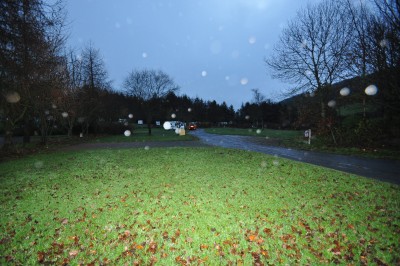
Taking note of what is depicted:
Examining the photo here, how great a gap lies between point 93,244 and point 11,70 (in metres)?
11.6

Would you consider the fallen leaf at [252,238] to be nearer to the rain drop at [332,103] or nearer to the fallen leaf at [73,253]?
the fallen leaf at [73,253]

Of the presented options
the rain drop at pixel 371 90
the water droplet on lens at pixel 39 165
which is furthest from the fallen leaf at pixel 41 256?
the rain drop at pixel 371 90

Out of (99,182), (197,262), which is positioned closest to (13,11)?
(99,182)

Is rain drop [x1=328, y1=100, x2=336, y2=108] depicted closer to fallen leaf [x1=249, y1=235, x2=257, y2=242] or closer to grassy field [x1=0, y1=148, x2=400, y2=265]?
grassy field [x1=0, y1=148, x2=400, y2=265]

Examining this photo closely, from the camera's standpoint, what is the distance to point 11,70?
12047mm

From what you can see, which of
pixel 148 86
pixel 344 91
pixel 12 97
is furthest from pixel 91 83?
pixel 344 91

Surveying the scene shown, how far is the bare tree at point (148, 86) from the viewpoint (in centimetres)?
4316

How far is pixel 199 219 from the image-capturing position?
570cm

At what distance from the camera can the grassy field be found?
14.4 ft

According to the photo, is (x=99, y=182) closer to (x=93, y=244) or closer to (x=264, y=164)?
(x=93, y=244)

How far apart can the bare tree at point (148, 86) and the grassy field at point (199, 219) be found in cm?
3419

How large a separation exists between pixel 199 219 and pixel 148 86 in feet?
133

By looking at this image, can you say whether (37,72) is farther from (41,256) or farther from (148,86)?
(148,86)

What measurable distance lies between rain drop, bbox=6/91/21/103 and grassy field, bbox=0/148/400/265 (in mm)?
7833
